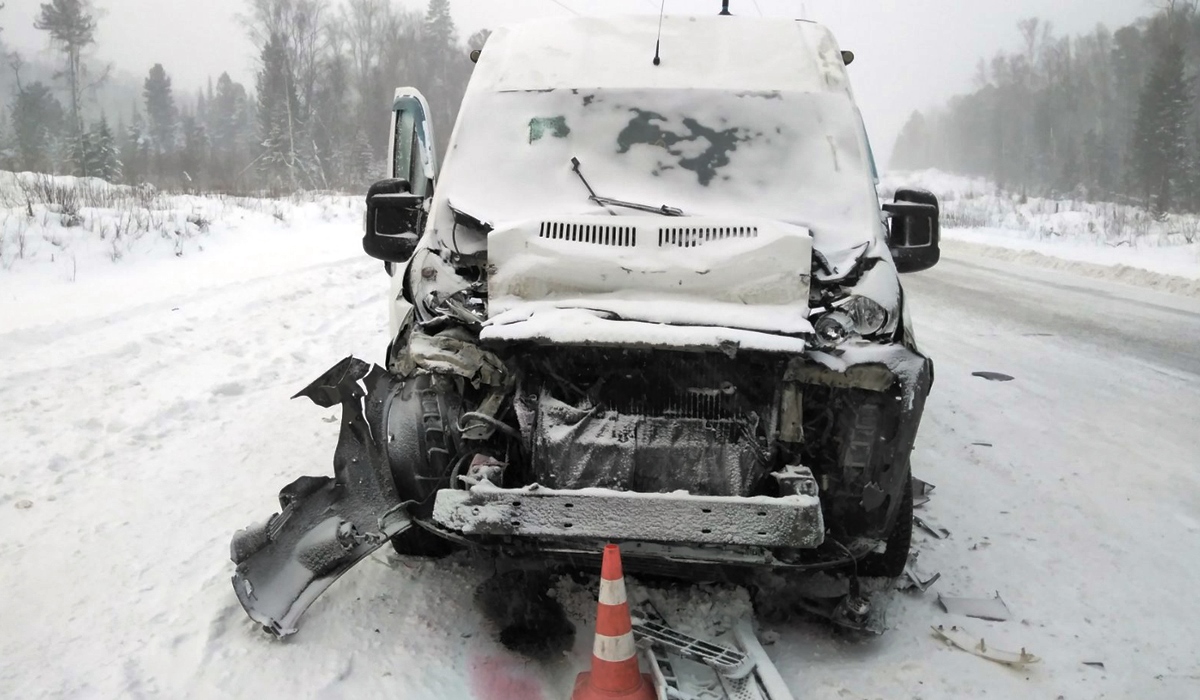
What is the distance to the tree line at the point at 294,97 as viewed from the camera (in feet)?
150

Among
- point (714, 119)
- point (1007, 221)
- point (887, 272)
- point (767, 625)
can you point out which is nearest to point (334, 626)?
point (767, 625)

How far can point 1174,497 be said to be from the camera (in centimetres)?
475

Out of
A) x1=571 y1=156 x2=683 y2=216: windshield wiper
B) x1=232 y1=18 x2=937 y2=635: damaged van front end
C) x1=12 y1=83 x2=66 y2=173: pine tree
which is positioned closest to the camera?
x1=232 y1=18 x2=937 y2=635: damaged van front end

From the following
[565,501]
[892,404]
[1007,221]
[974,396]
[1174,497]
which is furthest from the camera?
[1007,221]

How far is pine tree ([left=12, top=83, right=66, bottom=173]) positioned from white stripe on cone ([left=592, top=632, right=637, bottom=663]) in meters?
48.4

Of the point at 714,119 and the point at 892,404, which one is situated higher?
the point at 714,119

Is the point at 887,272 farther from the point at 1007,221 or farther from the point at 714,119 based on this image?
the point at 1007,221

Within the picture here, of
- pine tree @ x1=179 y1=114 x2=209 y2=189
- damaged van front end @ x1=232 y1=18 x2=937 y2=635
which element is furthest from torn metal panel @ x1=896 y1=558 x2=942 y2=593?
pine tree @ x1=179 y1=114 x2=209 y2=189

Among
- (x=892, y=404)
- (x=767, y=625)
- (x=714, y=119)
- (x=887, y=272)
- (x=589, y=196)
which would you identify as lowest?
(x=767, y=625)

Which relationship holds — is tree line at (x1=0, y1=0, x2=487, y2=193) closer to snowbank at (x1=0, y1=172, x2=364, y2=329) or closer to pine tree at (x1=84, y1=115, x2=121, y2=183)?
pine tree at (x1=84, y1=115, x2=121, y2=183)

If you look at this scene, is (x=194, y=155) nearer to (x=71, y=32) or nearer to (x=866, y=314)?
(x=71, y=32)

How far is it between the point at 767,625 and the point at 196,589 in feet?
7.69

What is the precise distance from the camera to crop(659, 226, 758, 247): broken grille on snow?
3.54 metres

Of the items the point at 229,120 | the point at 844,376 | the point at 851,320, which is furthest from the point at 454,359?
the point at 229,120
